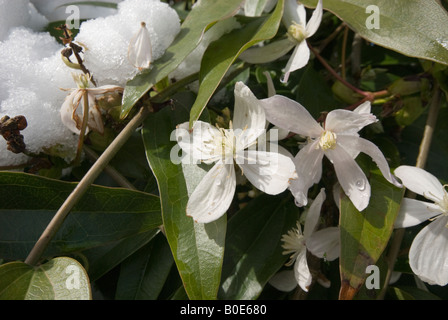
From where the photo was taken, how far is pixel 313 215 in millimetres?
537

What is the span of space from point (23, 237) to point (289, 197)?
326 mm

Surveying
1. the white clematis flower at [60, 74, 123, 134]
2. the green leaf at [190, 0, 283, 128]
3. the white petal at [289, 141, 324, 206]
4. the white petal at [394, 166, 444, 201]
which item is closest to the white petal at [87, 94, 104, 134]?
the white clematis flower at [60, 74, 123, 134]

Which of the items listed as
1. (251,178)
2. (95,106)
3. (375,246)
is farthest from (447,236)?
(95,106)

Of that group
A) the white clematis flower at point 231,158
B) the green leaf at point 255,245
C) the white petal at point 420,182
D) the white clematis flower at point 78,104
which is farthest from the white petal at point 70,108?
the white petal at point 420,182

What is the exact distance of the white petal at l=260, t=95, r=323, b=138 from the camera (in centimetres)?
48

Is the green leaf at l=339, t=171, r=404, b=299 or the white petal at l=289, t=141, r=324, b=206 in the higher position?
the white petal at l=289, t=141, r=324, b=206

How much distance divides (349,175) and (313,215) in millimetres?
62

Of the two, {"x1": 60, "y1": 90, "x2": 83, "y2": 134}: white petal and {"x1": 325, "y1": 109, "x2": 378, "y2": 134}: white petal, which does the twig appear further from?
{"x1": 325, "y1": 109, "x2": 378, "y2": 134}: white petal

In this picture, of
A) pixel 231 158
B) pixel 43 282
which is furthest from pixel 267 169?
pixel 43 282

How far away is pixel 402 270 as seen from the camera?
0.61 metres

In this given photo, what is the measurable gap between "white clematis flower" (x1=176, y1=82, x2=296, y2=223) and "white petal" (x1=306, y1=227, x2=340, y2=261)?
0.10m

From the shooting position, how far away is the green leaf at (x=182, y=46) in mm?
518

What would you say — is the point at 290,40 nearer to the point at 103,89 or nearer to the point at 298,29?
the point at 298,29

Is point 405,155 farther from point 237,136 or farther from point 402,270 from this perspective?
point 237,136
